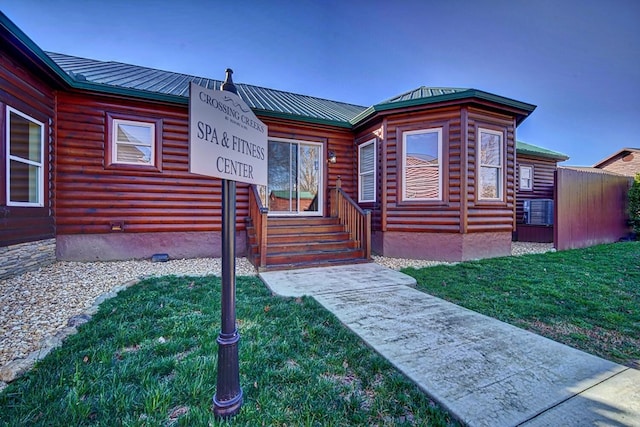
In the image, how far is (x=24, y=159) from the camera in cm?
452

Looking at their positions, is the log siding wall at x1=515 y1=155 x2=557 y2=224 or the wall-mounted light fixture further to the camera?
the log siding wall at x1=515 y1=155 x2=557 y2=224

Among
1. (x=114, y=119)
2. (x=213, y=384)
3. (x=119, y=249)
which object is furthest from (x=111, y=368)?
(x=114, y=119)

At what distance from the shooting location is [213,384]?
5.90ft

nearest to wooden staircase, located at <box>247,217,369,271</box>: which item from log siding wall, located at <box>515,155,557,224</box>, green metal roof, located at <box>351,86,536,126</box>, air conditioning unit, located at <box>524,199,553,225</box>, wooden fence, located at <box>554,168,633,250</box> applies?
green metal roof, located at <box>351,86,536,126</box>

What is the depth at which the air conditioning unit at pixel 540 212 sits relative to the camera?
9.18 m

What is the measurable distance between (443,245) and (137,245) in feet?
23.1

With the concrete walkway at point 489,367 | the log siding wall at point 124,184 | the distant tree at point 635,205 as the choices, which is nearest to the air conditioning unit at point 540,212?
the distant tree at point 635,205

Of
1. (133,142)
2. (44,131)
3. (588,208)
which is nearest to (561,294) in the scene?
(588,208)

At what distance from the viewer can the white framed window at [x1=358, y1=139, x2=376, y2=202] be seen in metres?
7.19

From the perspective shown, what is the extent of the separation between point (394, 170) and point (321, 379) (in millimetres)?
5559

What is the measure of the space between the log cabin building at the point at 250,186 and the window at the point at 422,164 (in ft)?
0.08

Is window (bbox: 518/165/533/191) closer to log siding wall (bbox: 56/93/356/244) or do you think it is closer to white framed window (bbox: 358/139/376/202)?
white framed window (bbox: 358/139/376/202)

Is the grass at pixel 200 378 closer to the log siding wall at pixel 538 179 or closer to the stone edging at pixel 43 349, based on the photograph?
the stone edging at pixel 43 349

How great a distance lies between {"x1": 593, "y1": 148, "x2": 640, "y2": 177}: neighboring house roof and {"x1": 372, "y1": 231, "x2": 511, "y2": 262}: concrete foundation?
16.3 meters
